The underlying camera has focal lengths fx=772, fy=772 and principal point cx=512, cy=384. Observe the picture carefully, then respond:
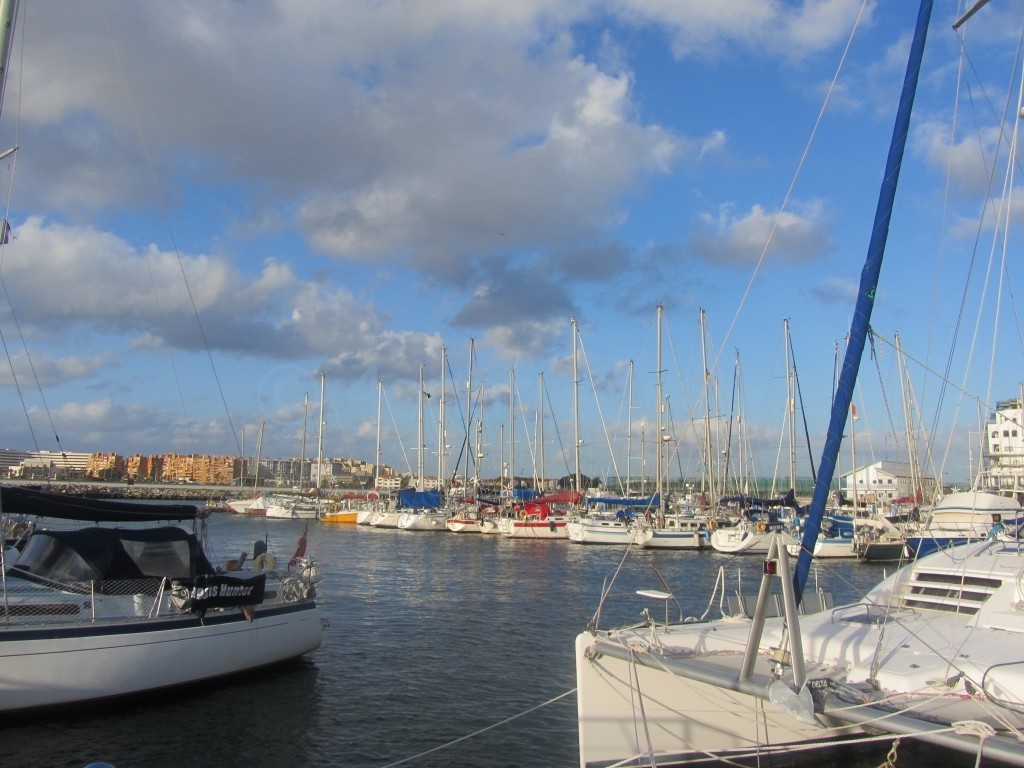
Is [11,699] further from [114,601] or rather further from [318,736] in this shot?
[318,736]

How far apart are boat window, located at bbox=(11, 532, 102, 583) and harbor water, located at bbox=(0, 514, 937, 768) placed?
9.97 feet

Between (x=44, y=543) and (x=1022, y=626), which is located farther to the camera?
(x=44, y=543)

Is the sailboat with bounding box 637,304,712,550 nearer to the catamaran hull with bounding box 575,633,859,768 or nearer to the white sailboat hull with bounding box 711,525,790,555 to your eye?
the white sailboat hull with bounding box 711,525,790,555

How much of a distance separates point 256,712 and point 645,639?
885 centimetres

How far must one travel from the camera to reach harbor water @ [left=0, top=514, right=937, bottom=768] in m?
13.4

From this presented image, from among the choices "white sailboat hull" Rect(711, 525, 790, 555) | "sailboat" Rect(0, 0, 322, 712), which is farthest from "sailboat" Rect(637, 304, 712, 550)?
"sailboat" Rect(0, 0, 322, 712)

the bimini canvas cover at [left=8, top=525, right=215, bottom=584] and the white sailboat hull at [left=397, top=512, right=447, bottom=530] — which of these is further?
the white sailboat hull at [left=397, top=512, right=447, bottom=530]

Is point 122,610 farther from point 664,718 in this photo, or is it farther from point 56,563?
point 664,718

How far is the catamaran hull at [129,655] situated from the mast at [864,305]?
11776 mm

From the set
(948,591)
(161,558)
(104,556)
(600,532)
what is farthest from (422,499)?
(948,591)

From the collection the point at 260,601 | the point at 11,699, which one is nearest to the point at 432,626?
the point at 260,601

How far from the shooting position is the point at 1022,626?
1079 centimetres

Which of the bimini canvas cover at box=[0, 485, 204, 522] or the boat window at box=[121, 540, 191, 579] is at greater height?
the bimini canvas cover at box=[0, 485, 204, 522]

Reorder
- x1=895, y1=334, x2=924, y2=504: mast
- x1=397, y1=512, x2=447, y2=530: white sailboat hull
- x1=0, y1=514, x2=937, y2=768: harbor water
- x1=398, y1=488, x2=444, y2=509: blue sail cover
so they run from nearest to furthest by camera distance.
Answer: x1=0, y1=514, x2=937, y2=768: harbor water
x1=895, y1=334, x2=924, y2=504: mast
x1=397, y1=512, x2=447, y2=530: white sailboat hull
x1=398, y1=488, x2=444, y2=509: blue sail cover
